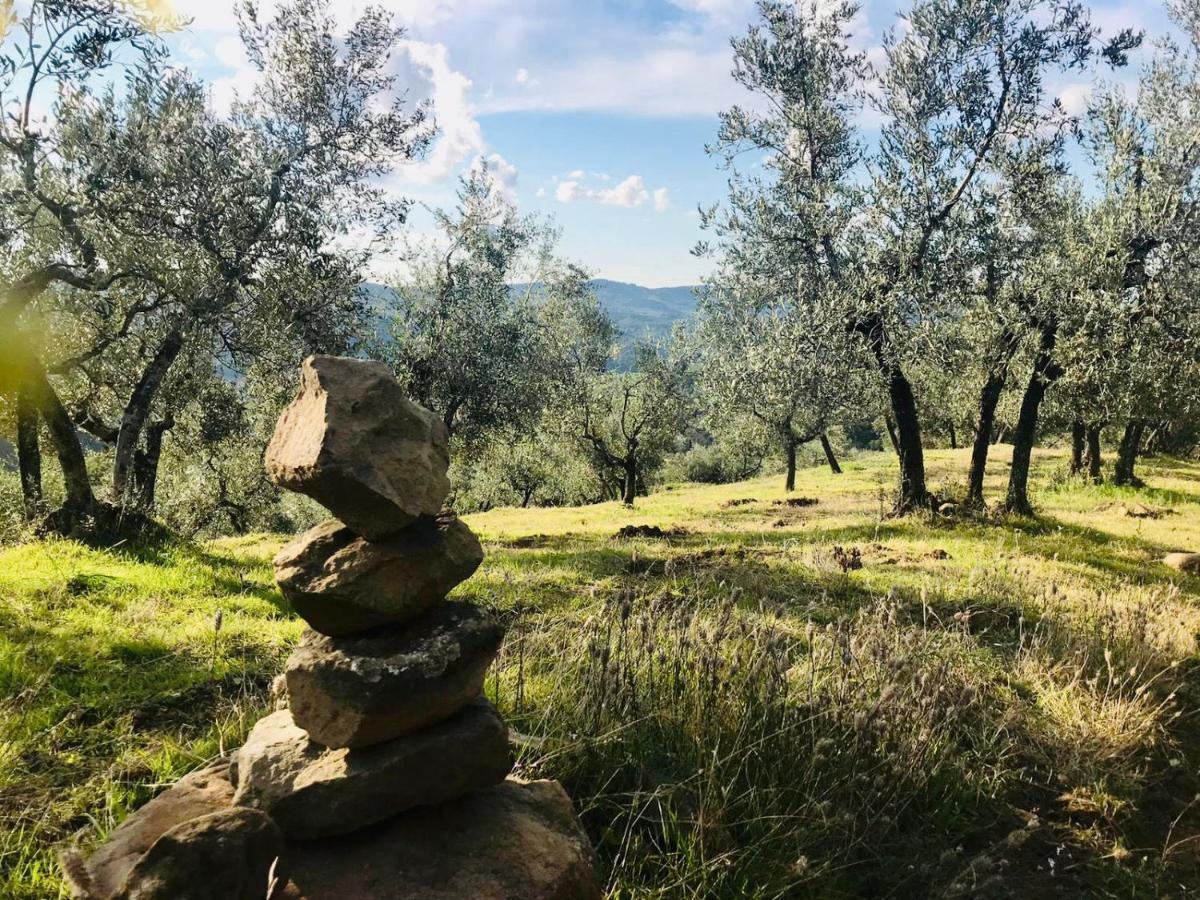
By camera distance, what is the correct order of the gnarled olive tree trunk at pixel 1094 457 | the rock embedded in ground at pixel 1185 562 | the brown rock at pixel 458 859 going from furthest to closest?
the gnarled olive tree trunk at pixel 1094 457 < the rock embedded in ground at pixel 1185 562 < the brown rock at pixel 458 859

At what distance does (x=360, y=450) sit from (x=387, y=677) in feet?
4.16

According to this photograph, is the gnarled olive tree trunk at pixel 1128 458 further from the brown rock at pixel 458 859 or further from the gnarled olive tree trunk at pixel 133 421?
the gnarled olive tree trunk at pixel 133 421

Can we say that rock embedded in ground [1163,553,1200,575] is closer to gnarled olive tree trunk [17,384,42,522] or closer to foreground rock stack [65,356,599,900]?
foreground rock stack [65,356,599,900]

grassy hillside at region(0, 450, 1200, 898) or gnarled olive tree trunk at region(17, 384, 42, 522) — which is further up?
gnarled olive tree trunk at region(17, 384, 42, 522)

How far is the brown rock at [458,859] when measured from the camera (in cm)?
354

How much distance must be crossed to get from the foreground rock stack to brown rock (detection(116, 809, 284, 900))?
0.68ft

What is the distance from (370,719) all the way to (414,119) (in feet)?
58.6

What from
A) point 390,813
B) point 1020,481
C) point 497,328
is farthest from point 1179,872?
point 497,328

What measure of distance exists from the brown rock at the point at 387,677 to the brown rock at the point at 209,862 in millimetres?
733

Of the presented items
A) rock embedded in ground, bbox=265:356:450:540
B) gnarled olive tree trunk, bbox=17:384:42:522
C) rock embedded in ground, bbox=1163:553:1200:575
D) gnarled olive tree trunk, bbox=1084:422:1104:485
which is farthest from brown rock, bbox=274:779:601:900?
gnarled olive tree trunk, bbox=1084:422:1104:485

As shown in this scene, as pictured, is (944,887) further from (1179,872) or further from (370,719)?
(370,719)

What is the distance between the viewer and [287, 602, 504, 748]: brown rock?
3873 millimetres

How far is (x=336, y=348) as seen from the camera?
17.4 metres

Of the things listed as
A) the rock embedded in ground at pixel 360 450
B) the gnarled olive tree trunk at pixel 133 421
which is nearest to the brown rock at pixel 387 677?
the rock embedded in ground at pixel 360 450
